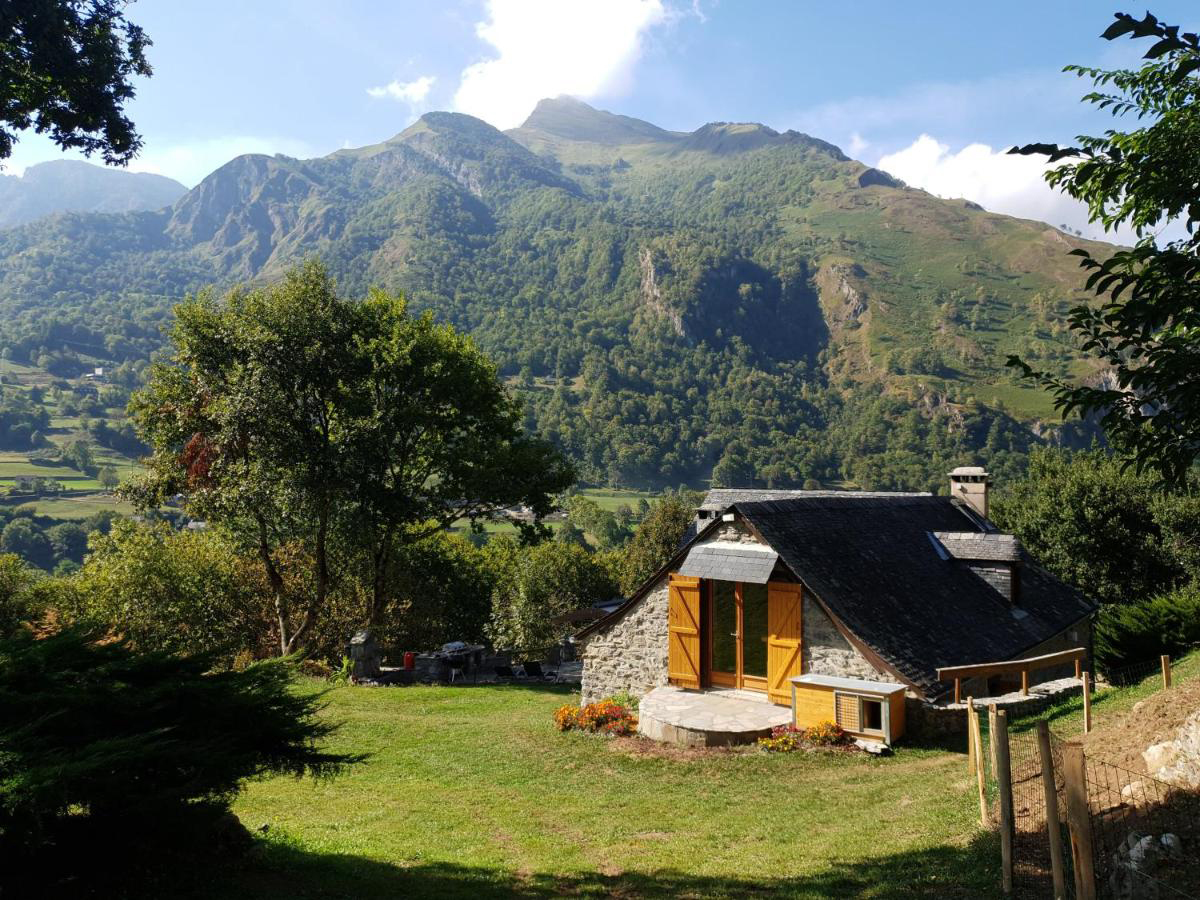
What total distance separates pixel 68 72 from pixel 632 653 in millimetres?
14781

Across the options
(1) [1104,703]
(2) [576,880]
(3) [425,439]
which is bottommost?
(1) [1104,703]

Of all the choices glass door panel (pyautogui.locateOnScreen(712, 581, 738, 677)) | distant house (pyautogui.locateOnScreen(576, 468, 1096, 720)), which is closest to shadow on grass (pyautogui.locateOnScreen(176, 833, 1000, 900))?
distant house (pyautogui.locateOnScreen(576, 468, 1096, 720))

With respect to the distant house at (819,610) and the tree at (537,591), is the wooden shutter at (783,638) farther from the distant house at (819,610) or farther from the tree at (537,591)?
the tree at (537,591)

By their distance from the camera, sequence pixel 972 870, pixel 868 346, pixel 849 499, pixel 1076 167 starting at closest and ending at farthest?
pixel 1076 167 → pixel 972 870 → pixel 849 499 → pixel 868 346

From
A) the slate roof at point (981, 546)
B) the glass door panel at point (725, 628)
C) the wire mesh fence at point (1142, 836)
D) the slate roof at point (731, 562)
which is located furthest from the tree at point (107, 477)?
A: the wire mesh fence at point (1142, 836)

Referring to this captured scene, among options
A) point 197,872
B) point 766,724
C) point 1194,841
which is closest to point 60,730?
point 197,872

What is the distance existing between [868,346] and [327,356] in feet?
608

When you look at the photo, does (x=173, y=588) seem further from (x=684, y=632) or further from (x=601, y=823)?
(x=601, y=823)

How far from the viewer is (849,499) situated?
68.7ft

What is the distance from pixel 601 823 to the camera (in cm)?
1045

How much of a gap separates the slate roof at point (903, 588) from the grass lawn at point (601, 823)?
2861 mm

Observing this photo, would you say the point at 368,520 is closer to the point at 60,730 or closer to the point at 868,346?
the point at 60,730

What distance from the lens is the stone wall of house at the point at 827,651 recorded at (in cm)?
1522

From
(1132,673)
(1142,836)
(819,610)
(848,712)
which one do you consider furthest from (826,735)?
(1132,673)
